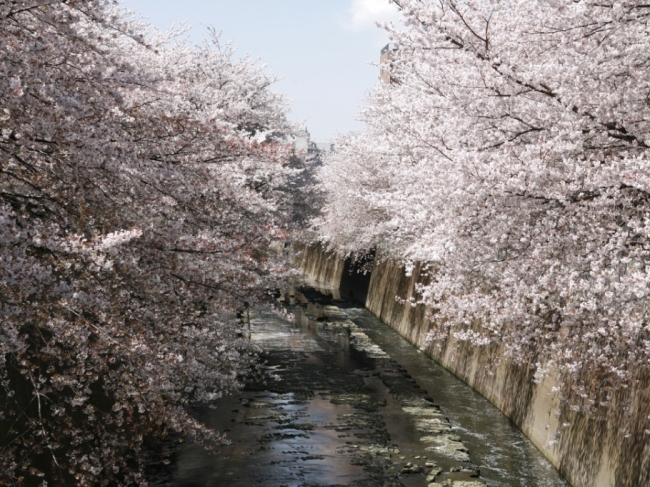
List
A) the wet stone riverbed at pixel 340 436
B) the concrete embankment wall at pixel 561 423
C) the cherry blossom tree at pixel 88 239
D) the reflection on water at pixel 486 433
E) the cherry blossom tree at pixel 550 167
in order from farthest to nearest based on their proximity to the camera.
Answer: the reflection on water at pixel 486 433
the wet stone riverbed at pixel 340 436
the concrete embankment wall at pixel 561 423
the cherry blossom tree at pixel 550 167
the cherry blossom tree at pixel 88 239

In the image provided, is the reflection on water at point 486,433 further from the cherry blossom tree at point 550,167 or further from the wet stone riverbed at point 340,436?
the cherry blossom tree at point 550,167

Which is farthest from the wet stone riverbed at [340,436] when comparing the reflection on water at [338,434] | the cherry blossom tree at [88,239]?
the cherry blossom tree at [88,239]

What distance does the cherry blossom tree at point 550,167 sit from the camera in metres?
8.22

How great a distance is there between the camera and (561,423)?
12289 millimetres

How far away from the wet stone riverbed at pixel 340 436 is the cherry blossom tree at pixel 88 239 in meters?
2.30

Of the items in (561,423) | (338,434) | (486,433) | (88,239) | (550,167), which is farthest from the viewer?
(486,433)

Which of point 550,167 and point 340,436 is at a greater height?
point 550,167

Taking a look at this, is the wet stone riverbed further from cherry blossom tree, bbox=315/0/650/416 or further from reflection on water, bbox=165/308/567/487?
cherry blossom tree, bbox=315/0/650/416

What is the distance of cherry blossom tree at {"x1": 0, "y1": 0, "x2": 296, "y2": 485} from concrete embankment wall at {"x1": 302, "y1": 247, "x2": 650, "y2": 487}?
18.6ft

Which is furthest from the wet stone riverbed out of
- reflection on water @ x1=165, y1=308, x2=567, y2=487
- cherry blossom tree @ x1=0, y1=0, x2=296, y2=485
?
cherry blossom tree @ x1=0, y1=0, x2=296, y2=485

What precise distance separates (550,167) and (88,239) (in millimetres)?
5310

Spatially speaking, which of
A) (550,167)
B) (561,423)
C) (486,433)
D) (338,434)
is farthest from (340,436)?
(550,167)

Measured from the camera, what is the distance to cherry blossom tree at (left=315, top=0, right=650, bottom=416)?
822cm

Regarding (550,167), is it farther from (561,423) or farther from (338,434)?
(338,434)
